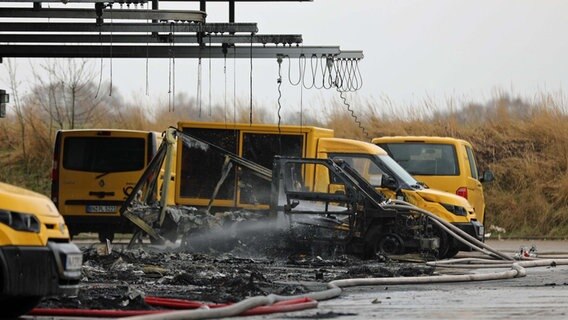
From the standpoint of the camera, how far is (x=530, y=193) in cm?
3616

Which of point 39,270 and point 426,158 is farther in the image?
point 426,158

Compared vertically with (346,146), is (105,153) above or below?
below

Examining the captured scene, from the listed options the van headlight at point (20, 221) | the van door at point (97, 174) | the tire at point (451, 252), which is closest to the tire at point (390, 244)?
the tire at point (451, 252)

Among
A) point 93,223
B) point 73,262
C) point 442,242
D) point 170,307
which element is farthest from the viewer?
point 93,223

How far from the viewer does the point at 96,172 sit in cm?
2680

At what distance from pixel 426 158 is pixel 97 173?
20.3ft

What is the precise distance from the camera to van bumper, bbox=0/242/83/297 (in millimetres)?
11773

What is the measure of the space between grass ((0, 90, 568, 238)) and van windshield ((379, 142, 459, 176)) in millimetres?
7337

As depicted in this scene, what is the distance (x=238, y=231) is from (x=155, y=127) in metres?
21.2

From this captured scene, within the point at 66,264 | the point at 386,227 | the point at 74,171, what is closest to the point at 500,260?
the point at 386,227

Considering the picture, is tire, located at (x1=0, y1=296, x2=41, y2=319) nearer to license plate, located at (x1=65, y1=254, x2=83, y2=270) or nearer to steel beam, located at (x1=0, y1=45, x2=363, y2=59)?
license plate, located at (x1=65, y1=254, x2=83, y2=270)

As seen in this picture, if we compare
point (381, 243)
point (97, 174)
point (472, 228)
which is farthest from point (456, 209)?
point (97, 174)

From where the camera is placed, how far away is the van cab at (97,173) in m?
26.7

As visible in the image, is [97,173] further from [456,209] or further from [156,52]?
[456,209]
